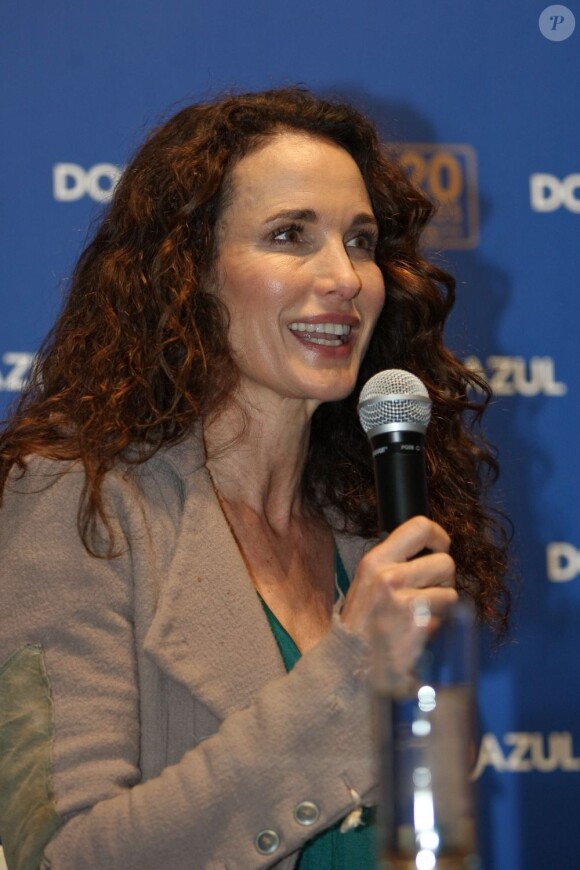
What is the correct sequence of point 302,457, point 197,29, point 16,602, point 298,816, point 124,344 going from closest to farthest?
point 298,816
point 16,602
point 124,344
point 302,457
point 197,29

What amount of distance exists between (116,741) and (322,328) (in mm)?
631

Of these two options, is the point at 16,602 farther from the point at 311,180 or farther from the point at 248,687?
the point at 311,180

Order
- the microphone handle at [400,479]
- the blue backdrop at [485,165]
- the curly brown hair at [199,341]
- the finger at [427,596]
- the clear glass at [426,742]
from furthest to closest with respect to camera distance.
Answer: the blue backdrop at [485,165] < the curly brown hair at [199,341] < the microphone handle at [400,479] < the finger at [427,596] < the clear glass at [426,742]

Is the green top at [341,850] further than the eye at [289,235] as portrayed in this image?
No

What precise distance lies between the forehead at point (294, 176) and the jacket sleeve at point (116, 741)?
1.66 feet

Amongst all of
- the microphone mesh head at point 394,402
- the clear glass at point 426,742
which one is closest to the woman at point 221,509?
the microphone mesh head at point 394,402

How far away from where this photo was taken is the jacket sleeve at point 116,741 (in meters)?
1.30

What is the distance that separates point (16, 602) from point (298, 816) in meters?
0.42

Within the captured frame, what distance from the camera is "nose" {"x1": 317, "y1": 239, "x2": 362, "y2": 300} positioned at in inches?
67.9

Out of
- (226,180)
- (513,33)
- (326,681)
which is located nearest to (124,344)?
(226,180)

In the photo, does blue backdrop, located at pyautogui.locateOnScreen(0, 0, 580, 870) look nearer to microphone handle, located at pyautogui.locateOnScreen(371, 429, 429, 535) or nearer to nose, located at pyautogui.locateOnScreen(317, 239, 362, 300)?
nose, located at pyautogui.locateOnScreen(317, 239, 362, 300)

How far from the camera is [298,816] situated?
4.27 feet

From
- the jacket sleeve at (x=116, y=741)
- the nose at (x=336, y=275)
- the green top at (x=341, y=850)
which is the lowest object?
the green top at (x=341, y=850)

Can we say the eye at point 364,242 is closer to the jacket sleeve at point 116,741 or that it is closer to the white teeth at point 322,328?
the white teeth at point 322,328
